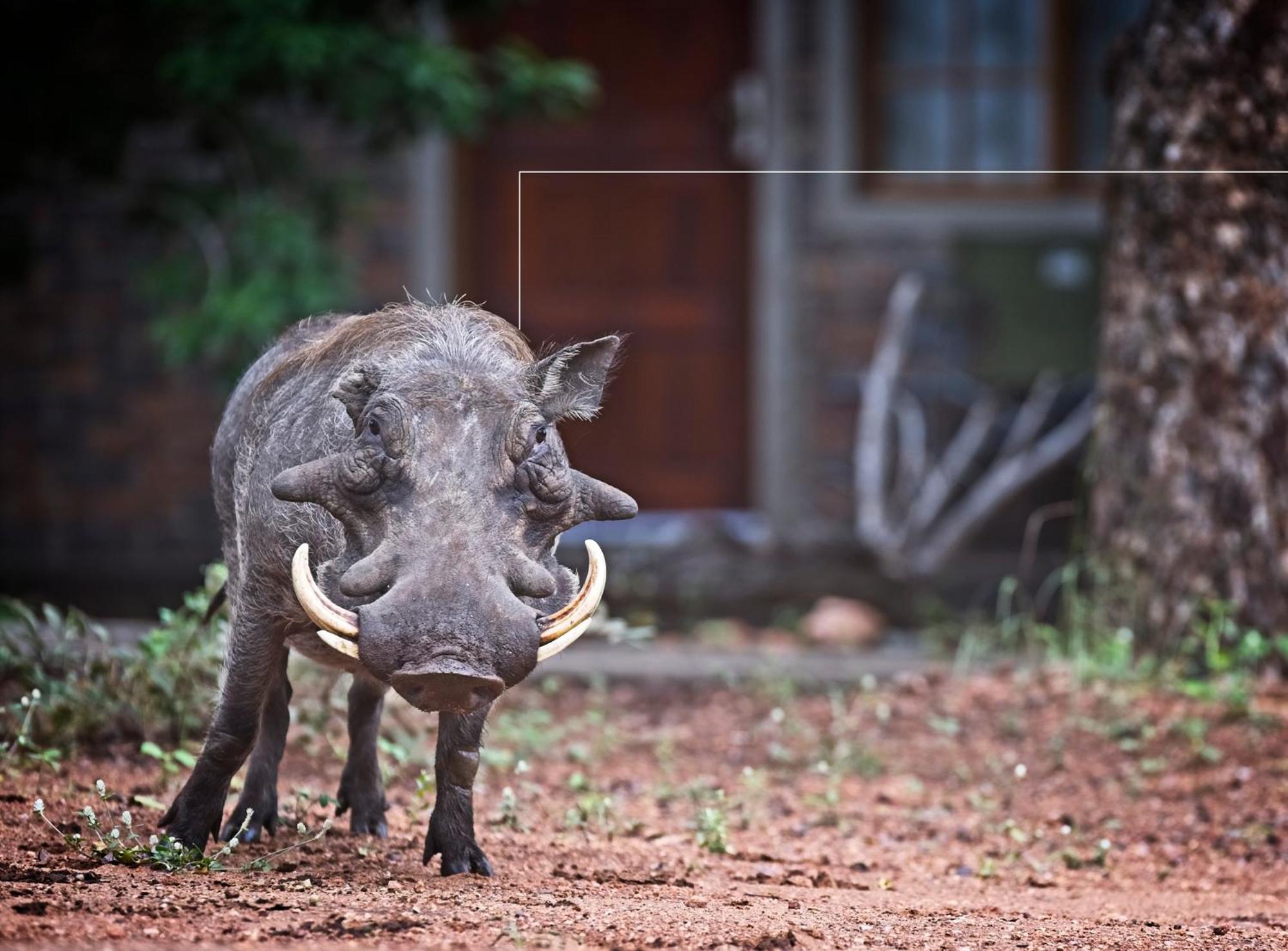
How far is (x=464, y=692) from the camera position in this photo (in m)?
3.08

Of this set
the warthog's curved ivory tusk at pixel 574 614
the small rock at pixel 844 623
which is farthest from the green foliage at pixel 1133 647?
the warthog's curved ivory tusk at pixel 574 614

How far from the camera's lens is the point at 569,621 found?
3201 mm

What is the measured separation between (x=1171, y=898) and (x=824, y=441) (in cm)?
578

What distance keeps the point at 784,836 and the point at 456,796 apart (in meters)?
1.35

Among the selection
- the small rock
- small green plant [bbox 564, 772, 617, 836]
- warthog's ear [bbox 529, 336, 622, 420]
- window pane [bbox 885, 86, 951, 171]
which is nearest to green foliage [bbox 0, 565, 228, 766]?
small green plant [bbox 564, 772, 617, 836]

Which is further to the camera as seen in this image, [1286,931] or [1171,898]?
[1171,898]

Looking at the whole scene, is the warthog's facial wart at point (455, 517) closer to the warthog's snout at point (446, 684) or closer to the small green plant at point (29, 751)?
the warthog's snout at point (446, 684)

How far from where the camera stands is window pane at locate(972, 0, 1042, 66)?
962 cm

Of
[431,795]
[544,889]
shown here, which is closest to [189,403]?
[431,795]

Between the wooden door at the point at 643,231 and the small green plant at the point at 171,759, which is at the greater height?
the wooden door at the point at 643,231

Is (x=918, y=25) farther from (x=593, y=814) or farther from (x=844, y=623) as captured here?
(x=593, y=814)

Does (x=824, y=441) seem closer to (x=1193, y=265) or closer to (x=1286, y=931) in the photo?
(x=1193, y=265)

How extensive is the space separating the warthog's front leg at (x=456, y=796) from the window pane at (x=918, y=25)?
687 centimetres

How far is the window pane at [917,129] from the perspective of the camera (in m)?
9.77
